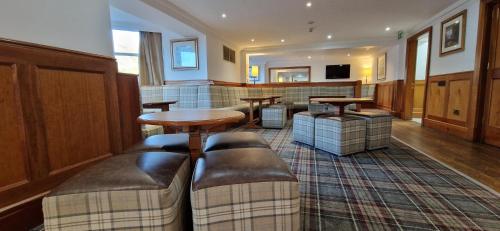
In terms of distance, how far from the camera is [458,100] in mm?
3422

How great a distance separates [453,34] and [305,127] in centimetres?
309

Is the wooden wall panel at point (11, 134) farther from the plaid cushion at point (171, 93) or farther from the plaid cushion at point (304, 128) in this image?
the plaid cushion at point (171, 93)

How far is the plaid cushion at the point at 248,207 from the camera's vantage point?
918 mm

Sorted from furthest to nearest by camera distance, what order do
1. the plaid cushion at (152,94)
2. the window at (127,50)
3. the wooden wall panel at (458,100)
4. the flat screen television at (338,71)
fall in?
the flat screen television at (338,71) < the window at (127,50) < the plaid cushion at (152,94) < the wooden wall panel at (458,100)

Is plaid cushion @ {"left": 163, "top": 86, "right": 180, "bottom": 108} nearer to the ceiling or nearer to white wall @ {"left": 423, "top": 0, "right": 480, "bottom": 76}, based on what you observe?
the ceiling

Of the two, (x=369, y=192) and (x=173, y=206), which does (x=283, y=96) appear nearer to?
(x=369, y=192)

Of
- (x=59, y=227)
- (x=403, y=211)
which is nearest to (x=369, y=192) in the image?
(x=403, y=211)

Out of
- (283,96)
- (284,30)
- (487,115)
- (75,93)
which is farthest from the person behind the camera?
(283,96)

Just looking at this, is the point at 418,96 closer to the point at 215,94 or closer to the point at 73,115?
the point at 215,94

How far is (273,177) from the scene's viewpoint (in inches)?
37.2

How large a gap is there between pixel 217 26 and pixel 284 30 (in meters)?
1.57

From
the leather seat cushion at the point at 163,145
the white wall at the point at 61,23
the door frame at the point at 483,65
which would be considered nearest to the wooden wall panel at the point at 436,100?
the door frame at the point at 483,65

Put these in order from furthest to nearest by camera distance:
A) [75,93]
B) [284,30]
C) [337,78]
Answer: [337,78]
[284,30]
[75,93]

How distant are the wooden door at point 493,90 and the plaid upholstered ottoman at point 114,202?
393cm
